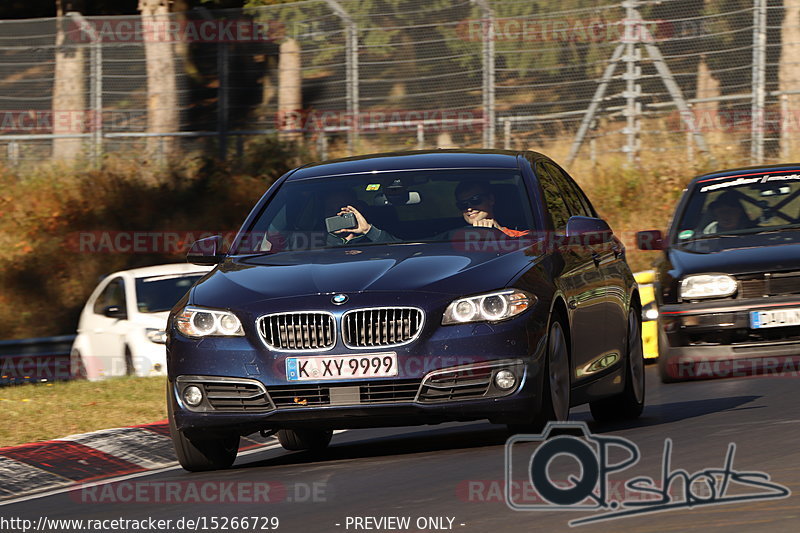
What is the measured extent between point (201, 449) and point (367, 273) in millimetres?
1391

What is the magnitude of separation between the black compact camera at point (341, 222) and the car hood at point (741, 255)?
13.8 feet

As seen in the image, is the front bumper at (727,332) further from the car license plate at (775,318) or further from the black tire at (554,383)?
the black tire at (554,383)

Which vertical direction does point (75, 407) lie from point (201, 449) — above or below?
below

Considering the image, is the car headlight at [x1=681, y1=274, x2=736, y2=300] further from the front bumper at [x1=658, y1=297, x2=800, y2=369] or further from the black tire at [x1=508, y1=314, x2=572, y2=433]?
the black tire at [x1=508, y1=314, x2=572, y2=433]

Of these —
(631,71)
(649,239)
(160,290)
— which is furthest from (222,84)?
(649,239)

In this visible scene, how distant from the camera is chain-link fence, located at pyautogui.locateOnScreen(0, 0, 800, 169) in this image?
2372cm

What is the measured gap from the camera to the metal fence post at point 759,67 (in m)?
23.2

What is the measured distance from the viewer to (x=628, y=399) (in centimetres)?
1110

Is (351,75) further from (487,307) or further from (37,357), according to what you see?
(487,307)

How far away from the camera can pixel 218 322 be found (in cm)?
895

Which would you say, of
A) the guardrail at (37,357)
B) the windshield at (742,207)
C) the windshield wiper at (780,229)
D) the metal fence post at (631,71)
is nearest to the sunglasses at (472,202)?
the windshield at (742,207)

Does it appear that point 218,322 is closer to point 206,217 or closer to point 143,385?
point 143,385

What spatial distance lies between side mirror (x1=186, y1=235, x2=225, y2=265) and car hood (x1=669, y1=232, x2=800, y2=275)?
15.1ft

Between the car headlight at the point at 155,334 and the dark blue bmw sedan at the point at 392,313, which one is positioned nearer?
the dark blue bmw sedan at the point at 392,313
